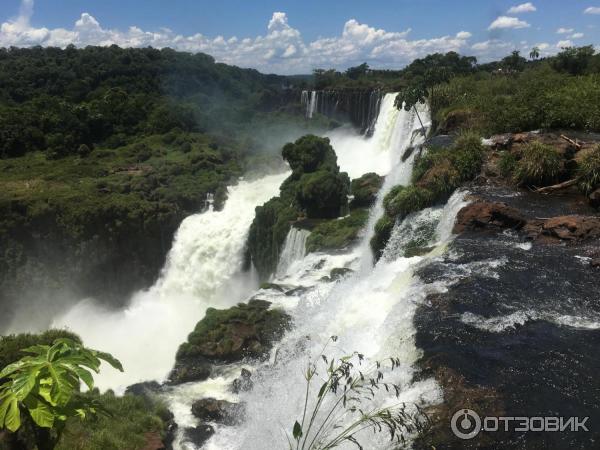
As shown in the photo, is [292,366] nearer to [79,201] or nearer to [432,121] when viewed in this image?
[432,121]

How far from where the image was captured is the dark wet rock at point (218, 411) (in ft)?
36.4

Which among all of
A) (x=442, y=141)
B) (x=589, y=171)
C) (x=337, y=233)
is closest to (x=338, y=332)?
(x=589, y=171)

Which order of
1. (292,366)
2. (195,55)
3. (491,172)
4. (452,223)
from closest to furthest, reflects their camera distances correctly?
1. (292,366)
2. (452,223)
3. (491,172)
4. (195,55)

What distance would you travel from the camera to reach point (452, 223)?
15.1m

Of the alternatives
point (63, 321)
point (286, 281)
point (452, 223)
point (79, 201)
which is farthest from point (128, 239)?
point (452, 223)

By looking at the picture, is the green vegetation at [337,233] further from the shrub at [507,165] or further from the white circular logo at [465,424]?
the white circular logo at [465,424]

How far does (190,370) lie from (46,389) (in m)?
10.3

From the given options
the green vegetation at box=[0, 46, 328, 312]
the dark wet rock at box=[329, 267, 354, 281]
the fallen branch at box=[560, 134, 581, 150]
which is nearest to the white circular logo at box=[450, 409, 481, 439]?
the dark wet rock at box=[329, 267, 354, 281]

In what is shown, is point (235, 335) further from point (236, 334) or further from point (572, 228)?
point (572, 228)

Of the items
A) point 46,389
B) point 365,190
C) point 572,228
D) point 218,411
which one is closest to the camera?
point 46,389

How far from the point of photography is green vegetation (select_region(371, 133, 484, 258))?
1727 centimetres

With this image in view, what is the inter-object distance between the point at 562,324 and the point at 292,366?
5791 millimetres

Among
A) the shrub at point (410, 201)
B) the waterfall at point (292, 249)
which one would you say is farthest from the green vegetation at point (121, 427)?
the waterfall at point (292, 249)

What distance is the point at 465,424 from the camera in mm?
7293
